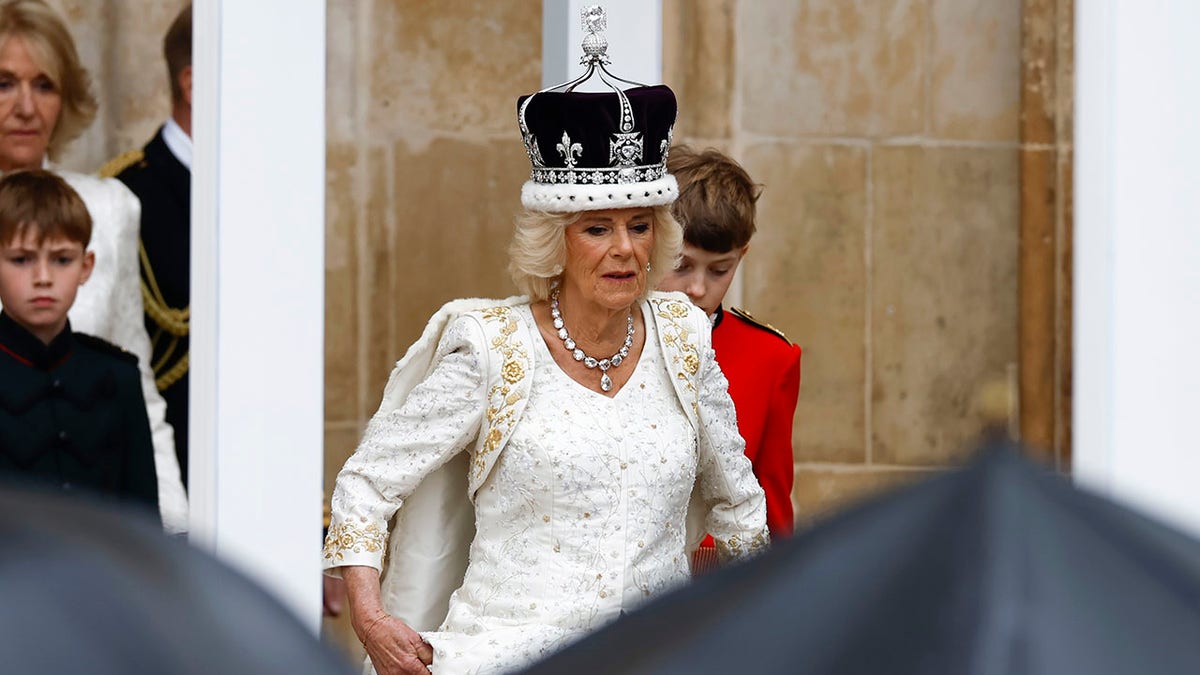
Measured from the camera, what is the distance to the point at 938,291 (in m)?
7.05

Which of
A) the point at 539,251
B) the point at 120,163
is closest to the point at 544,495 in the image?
the point at 539,251

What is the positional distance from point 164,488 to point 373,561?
886 mm

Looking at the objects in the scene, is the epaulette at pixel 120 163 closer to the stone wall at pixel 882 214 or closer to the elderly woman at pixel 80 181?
the elderly woman at pixel 80 181

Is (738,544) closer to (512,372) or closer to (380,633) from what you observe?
(512,372)

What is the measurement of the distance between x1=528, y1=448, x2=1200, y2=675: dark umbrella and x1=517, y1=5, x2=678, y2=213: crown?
2.80 meters

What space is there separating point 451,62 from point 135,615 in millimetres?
6094

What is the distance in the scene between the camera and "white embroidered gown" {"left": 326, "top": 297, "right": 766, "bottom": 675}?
11.0 feet

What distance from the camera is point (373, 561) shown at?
11.2 ft

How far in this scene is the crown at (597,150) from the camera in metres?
3.53

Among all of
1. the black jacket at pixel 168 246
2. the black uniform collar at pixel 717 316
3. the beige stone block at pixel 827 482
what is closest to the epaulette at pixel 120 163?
the black jacket at pixel 168 246

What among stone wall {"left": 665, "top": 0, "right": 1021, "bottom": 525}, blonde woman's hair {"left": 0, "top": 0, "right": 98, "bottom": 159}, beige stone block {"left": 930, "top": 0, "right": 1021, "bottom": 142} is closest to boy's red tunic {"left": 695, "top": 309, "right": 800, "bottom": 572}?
blonde woman's hair {"left": 0, "top": 0, "right": 98, "bottom": 159}

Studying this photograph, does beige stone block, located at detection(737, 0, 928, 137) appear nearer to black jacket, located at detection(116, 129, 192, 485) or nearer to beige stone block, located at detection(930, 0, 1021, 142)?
beige stone block, located at detection(930, 0, 1021, 142)

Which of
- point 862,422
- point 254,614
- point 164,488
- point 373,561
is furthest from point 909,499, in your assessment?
point 862,422

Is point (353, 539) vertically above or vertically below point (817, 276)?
below
